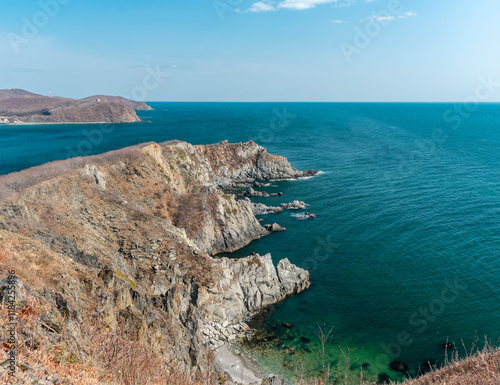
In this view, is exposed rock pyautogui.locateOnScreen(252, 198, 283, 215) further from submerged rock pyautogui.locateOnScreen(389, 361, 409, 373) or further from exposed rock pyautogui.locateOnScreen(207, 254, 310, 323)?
submerged rock pyautogui.locateOnScreen(389, 361, 409, 373)

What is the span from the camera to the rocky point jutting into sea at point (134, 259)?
15918 mm

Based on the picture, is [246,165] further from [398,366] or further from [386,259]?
[398,366]

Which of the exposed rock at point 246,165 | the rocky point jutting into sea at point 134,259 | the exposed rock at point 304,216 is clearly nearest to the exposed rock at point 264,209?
the exposed rock at point 304,216

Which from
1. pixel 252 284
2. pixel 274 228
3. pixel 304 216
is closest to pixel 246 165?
pixel 304 216

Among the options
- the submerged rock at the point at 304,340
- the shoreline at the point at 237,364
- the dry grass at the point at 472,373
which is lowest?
the submerged rock at the point at 304,340

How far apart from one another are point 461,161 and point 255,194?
69412 millimetres

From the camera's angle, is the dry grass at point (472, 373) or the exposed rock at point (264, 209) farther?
the exposed rock at point (264, 209)

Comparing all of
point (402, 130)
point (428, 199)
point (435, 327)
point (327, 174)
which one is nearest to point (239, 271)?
point (435, 327)

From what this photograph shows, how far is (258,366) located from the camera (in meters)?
30.3

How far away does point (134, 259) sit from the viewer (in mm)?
36594

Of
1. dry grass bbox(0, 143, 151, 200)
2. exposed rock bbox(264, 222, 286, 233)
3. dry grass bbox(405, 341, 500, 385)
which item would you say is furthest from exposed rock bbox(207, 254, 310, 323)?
dry grass bbox(405, 341, 500, 385)

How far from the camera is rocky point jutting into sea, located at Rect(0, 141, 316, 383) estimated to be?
52.2ft

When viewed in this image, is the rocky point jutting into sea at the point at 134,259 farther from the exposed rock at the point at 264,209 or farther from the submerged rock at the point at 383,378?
the submerged rock at the point at 383,378

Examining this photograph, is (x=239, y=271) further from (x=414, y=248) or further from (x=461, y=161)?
(x=461, y=161)
